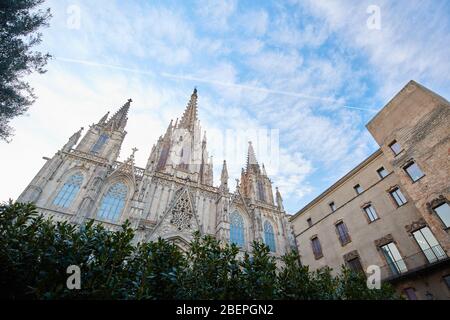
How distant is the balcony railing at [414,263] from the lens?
34.6 feet

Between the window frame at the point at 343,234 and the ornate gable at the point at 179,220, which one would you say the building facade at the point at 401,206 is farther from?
the ornate gable at the point at 179,220

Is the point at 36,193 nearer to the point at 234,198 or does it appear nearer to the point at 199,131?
the point at 234,198

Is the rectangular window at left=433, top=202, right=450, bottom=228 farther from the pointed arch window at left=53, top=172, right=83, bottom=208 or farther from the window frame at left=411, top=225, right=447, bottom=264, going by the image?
the pointed arch window at left=53, top=172, right=83, bottom=208

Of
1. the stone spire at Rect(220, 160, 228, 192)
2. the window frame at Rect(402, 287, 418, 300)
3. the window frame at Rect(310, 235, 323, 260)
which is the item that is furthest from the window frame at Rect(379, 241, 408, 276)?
the stone spire at Rect(220, 160, 228, 192)

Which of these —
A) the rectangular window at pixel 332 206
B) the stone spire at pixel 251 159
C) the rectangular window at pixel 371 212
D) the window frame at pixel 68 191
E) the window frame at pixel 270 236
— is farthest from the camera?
the stone spire at pixel 251 159

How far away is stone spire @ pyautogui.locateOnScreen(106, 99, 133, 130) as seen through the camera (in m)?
29.2

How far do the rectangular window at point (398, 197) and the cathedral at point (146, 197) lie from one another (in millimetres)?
14094

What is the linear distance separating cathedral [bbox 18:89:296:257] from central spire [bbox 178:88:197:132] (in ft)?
29.9

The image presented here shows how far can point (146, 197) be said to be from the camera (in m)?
22.2

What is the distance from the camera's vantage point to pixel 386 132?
14.7m

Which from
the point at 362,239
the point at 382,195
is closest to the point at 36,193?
the point at 362,239

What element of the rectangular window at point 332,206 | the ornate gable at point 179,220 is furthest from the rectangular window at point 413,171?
the ornate gable at point 179,220

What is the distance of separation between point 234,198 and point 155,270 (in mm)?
21986
